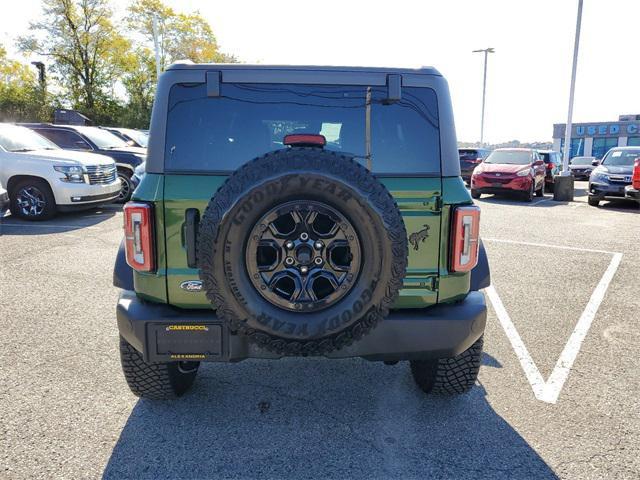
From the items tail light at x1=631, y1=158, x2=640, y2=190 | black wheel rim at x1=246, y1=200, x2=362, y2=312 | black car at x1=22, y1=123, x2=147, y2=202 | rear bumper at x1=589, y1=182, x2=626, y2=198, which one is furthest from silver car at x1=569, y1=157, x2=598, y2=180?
black wheel rim at x1=246, y1=200, x2=362, y2=312

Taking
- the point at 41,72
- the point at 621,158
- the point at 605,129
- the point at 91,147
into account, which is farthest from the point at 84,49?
the point at 605,129

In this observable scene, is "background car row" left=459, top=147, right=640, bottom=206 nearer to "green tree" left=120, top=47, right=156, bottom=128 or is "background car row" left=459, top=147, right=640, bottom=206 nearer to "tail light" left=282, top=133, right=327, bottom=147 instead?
"tail light" left=282, top=133, right=327, bottom=147

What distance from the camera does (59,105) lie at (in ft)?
120

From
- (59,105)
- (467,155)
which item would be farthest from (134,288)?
(59,105)

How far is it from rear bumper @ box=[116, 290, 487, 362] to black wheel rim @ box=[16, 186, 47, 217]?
808 cm

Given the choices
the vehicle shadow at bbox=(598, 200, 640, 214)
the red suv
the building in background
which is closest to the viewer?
the vehicle shadow at bbox=(598, 200, 640, 214)

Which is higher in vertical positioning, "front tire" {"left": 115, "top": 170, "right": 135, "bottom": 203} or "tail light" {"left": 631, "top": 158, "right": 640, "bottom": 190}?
"tail light" {"left": 631, "top": 158, "right": 640, "bottom": 190}

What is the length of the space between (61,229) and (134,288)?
276 inches

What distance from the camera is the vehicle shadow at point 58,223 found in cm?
839

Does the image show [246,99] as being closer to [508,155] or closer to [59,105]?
[508,155]

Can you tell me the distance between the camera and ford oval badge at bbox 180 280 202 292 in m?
2.46

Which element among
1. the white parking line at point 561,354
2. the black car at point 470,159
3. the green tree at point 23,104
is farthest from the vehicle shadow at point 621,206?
the green tree at point 23,104

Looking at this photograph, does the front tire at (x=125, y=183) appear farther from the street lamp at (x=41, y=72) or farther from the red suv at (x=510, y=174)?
the street lamp at (x=41, y=72)

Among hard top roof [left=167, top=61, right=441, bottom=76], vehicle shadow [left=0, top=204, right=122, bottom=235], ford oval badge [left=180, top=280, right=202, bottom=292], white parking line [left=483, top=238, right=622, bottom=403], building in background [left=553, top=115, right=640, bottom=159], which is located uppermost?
building in background [left=553, top=115, right=640, bottom=159]
